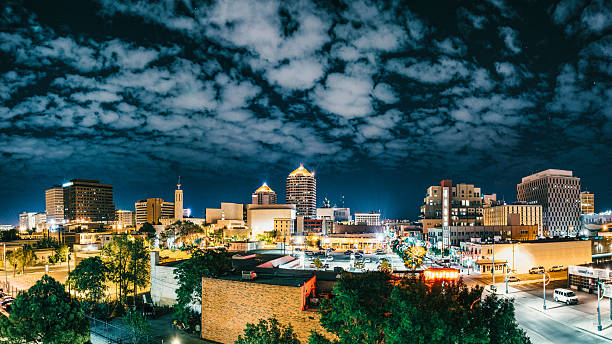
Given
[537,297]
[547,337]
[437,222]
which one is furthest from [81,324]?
[437,222]

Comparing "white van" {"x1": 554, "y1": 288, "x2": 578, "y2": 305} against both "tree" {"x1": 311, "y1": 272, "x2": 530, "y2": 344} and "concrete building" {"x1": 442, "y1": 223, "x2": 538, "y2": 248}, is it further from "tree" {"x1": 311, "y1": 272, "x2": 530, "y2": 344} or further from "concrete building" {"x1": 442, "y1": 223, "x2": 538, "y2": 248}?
"concrete building" {"x1": 442, "y1": 223, "x2": 538, "y2": 248}

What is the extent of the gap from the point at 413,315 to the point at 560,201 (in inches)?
8021

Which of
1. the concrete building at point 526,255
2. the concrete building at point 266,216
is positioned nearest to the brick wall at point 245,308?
the concrete building at point 526,255

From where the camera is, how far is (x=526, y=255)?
68750mm

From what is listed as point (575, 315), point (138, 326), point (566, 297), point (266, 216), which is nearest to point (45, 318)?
point (138, 326)

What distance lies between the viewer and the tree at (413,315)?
17.3 meters

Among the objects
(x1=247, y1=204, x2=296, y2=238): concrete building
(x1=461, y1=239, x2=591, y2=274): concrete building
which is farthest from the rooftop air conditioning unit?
(x1=247, y1=204, x2=296, y2=238): concrete building

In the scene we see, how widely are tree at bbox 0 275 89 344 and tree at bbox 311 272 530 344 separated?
68.7 feet

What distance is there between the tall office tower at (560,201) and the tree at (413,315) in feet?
603

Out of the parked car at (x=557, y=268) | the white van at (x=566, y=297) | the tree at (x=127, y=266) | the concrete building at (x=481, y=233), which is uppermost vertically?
the tree at (x=127, y=266)

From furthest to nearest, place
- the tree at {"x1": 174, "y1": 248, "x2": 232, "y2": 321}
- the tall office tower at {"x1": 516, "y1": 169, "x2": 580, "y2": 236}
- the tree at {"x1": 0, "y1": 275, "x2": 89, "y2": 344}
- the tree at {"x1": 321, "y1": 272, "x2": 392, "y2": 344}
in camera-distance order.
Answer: the tall office tower at {"x1": 516, "y1": 169, "x2": 580, "y2": 236}
the tree at {"x1": 174, "y1": 248, "x2": 232, "y2": 321}
the tree at {"x1": 0, "y1": 275, "x2": 89, "y2": 344}
the tree at {"x1": 321, "y1": 272, "x2": 392, "y2": 344}

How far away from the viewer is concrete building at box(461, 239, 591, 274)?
68375 millimetres

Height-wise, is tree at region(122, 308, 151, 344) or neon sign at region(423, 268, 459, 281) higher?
neon sign at region(423, 268, 459, 281)

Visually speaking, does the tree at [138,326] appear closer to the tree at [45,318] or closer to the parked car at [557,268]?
the tree at [45,318]
